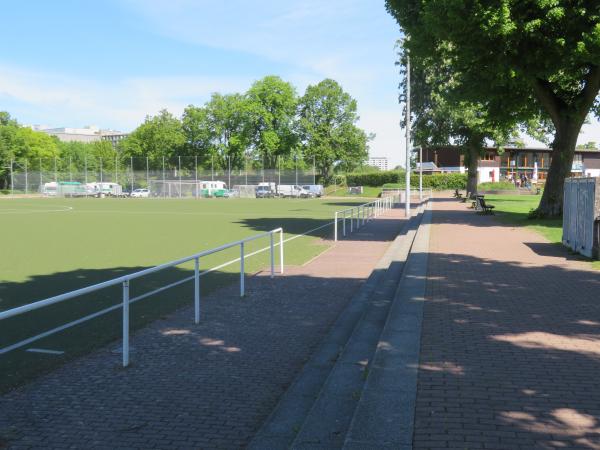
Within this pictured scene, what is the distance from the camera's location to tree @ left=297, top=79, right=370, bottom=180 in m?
95.6

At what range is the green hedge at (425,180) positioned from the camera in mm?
78250

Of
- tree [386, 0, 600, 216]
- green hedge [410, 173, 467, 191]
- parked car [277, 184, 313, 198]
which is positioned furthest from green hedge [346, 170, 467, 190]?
tree [386, 0, 600, 216]

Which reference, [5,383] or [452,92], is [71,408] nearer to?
[5,383]

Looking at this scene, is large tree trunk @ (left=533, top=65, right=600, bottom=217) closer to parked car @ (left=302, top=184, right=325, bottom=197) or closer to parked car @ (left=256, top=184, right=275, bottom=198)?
parked car @ (left=302, top=184, right=325, bottom=197)

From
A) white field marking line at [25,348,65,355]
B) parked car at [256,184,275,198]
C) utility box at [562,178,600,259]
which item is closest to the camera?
white field marking line at [25,348,65,355]

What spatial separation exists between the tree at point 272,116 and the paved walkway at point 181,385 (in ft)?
281

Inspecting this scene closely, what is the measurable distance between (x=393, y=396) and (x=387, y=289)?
5441 mm

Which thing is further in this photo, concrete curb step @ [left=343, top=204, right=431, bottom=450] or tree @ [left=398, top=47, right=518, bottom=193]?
tree @ [left=398, top=47, right=518, bottom=193]

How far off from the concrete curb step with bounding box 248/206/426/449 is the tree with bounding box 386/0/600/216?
12518 millimetres

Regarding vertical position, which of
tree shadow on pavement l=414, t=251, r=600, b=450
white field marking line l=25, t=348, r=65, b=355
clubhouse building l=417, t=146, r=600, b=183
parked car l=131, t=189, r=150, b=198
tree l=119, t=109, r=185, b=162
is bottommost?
white field marking line l=25, t=348, r=65, b=355

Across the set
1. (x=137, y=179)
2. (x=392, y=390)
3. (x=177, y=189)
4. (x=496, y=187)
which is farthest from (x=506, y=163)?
(x=392, y=390)

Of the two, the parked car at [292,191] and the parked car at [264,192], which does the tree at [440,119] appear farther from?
the parked car at [264,192]

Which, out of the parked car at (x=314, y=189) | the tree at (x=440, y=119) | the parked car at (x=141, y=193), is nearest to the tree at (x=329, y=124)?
the parked car at (x=314, y=189)

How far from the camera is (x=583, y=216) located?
12.4 metres
